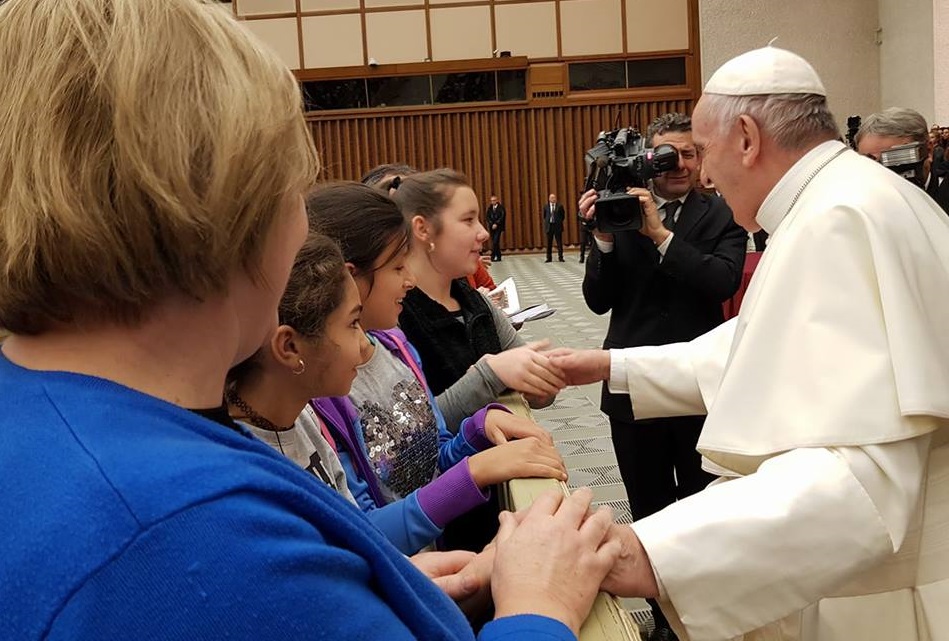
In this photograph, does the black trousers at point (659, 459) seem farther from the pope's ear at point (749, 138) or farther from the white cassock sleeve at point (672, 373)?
the pope's ear at point (749, 138)

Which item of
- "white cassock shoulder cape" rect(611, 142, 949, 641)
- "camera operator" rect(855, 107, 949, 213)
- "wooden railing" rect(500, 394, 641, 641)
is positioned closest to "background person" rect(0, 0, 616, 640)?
"wooden railing" rect(500, 394, 641, 641)

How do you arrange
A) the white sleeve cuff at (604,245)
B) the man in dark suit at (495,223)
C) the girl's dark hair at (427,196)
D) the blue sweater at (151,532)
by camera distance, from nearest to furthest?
the blue sweater at (151,532) → the girl's dark hair at (427,196) → the white sleeve cuff at (604,245) → the man in dark suit at (495,223)

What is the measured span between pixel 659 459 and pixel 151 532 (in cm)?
301

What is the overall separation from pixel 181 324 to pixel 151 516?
0.18 metres

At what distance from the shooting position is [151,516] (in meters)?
0.57

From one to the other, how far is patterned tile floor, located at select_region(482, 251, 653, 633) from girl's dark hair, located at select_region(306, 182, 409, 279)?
2.06 m

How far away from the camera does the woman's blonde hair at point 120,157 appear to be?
2.06ft

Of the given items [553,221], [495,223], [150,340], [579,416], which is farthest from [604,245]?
[495,223]

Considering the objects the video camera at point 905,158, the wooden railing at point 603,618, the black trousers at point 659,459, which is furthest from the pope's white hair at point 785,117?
the video camera at point 905,158

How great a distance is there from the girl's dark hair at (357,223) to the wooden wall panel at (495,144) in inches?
771

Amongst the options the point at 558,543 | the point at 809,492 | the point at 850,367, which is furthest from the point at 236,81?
the point at 850,367

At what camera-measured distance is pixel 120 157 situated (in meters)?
0.62

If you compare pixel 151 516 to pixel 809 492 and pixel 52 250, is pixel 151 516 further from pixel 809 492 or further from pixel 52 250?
pixel 809 492

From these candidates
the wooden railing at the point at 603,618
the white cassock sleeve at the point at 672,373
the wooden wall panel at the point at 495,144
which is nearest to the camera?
the wooden railing at the point at 603,618
